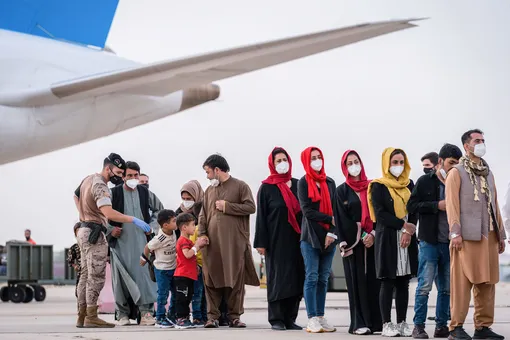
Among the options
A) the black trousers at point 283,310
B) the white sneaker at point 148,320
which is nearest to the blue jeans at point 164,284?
the white sneaker at point 148,320

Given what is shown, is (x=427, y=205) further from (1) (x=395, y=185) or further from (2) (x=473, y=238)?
(2) (x=473, y=238)

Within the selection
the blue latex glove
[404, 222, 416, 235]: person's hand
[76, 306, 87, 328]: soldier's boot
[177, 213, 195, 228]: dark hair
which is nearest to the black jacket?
[404, 222, 416, 235]: person's hand

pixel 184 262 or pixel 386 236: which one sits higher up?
pixel 386 236

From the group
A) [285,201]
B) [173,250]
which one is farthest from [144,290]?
[285,201]

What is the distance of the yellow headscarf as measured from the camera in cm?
823

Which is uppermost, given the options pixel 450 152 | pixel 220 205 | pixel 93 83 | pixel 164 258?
pixel 93 83

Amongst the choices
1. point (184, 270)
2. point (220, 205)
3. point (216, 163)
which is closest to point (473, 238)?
point (220, 205)

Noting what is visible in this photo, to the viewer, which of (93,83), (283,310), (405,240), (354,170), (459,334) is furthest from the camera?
(93,83)

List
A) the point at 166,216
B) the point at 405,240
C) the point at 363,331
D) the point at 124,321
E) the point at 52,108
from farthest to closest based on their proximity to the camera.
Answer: the point at 52,108 < the point at 124,321 < the point at 166,216 < the point at 363,331 < the point at 405,240

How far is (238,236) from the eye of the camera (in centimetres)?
941

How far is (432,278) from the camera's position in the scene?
26.1 feet

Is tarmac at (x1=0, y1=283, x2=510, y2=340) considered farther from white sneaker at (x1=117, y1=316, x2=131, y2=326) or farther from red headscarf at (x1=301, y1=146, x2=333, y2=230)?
red headscarf at (x1=301, y1=146, x2=333, y2=230)

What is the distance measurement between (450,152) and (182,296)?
2738 millimetres

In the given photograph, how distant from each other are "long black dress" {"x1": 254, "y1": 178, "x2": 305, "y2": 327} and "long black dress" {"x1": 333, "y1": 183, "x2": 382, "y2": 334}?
1.89 feet
